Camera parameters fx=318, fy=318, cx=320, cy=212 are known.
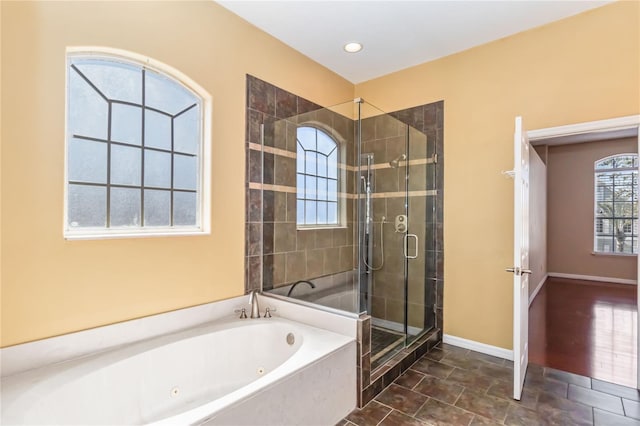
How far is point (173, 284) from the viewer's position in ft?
7.33

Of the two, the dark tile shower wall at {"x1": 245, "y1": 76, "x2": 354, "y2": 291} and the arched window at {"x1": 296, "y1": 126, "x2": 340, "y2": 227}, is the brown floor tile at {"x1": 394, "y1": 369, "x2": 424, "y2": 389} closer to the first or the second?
the dark tile shower wall at {"x1": 245, "y1": 76, "x2": 354, "y2": 291}

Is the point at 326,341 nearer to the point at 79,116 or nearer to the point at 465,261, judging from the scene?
the point at 465,261

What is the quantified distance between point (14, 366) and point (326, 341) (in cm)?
166

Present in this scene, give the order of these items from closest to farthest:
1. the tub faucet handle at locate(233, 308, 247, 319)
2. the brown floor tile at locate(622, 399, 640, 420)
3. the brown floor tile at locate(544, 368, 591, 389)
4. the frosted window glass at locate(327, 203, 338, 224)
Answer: the brown floor tile at locate(622, 399, 640, 420), the brown floor tile at locate(544, 368, 591, 389), the tub faucet handle at locate(233, 308, 247, 319), the frosted window glass at locate(327, 203, 338, 224)

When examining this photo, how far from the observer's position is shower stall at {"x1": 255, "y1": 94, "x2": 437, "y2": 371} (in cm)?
286

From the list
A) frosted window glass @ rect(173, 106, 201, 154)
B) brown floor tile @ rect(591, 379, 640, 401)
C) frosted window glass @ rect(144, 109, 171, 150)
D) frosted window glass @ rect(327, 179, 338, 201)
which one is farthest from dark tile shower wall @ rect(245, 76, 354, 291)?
brown floor tile @ rect(591, 379, 640, 401)

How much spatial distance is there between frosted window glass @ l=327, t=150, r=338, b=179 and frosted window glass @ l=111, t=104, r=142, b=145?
5.33 ft

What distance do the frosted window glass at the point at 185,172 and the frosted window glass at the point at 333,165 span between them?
4.05 ft

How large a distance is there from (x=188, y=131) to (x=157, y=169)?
0.39 meters

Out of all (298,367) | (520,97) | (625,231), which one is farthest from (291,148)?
(625,231)

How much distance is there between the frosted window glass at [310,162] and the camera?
121 inches

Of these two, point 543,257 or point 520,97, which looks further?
point 543,257

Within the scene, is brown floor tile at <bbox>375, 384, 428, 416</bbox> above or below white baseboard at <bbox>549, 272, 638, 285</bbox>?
below

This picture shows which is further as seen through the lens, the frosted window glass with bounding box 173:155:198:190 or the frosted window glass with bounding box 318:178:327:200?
the frosted window glass with bounding box 318:178:327:200
